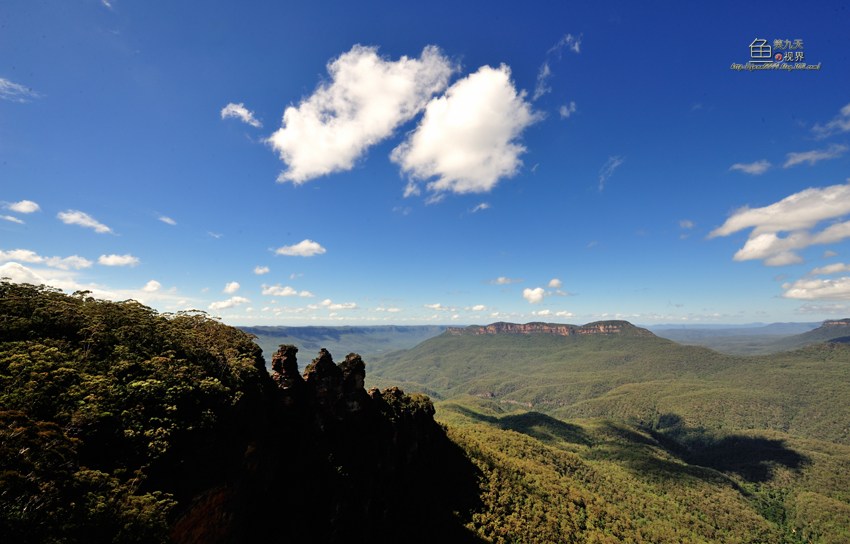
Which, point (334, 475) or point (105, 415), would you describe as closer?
point (105, 415)

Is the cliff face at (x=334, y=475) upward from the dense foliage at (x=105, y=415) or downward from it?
downward

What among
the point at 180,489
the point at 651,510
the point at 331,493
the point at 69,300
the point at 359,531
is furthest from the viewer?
the point at 651,510

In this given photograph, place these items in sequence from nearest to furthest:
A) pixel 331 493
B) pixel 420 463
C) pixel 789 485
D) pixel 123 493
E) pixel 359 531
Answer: pixel 123 493 → pixel 331 493 → pixel 359 531 → pixel 420 463 → pixel 789 485

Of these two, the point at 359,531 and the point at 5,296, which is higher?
the point at 5,296

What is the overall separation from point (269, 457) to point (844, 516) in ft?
721

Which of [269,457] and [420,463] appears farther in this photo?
[420,463]

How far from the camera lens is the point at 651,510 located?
108 m

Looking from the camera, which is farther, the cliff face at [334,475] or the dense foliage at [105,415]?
the cliff face at [334,475]

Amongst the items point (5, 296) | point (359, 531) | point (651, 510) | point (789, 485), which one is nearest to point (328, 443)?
point (359, 531)

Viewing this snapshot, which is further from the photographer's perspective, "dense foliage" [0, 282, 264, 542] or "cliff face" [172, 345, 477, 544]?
"cliff face" [172, 345, 477, 544]

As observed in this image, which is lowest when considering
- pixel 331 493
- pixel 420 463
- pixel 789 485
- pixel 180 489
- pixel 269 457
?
pixel 789 485

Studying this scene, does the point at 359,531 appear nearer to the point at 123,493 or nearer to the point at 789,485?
the point at 123,493

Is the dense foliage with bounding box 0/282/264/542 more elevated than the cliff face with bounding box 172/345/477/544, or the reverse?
the dense foliage with bounding box 0/282/264/542

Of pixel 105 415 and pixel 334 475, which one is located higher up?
pixel 105 415
